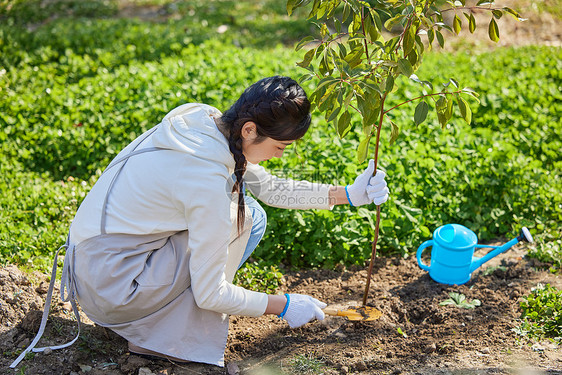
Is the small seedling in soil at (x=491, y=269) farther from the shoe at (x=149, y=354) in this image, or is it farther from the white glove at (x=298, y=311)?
the shoe at (x=149, y=354)

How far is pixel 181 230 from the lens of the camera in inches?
84.0

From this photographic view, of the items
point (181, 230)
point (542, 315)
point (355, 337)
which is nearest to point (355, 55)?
point (181, 230)

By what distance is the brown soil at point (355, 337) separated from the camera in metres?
2.22

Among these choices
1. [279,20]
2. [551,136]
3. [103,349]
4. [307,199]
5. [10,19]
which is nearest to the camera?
[103,349]

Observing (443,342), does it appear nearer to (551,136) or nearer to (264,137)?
(264,137)

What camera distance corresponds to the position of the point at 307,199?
2518 mm

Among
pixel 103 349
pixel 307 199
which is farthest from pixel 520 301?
pixel 103 349

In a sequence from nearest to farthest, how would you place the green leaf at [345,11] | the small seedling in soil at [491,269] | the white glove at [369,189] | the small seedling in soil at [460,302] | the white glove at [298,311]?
1. the green leaf at [345,11]
2. the white glove at [298,311]
3. the white glove at [369,189]
4. the small seedling in soil at [460,302]
5. the small seedling in soil at [491,269]

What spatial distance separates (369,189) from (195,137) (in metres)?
0.81

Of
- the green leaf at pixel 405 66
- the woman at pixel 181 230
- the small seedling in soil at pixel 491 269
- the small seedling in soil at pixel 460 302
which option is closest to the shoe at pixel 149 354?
the woman at pixel 181 230

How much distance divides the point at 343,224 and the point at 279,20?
4.65 m

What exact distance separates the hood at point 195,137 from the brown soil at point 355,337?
0.88 meters

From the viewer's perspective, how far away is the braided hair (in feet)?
6.41

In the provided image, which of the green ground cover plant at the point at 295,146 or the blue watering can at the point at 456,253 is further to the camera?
the green ground cover plant at the point at 295,146
